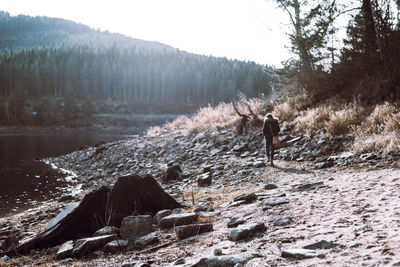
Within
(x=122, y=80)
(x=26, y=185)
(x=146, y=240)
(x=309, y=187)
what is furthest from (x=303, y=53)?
(x=122, y=80)

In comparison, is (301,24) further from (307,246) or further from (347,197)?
(307,246)

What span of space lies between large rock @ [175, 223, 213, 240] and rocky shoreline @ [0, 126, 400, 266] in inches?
3.8

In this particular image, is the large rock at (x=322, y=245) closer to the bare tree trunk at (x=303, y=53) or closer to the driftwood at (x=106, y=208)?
the driftwood at (x=106, y=208)

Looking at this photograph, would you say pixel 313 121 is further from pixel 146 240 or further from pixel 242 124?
pixel 146 240

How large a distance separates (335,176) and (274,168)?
251cm

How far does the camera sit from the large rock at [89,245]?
12.9 ft

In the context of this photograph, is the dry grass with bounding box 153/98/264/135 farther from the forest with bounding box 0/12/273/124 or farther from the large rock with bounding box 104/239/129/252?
the forest with bounding box 0/12/273/124

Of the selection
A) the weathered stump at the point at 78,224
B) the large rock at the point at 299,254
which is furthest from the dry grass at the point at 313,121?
the large rock at the point at 299,254

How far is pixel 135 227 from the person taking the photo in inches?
173

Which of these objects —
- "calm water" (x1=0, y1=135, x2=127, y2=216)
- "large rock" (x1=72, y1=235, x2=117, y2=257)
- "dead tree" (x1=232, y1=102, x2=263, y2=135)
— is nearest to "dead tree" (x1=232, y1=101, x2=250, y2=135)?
"dead tree" (x1=232, y1=102, x2=263, y2=135)

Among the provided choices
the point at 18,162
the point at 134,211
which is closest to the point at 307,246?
the point at 134,211

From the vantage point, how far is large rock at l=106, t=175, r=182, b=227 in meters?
5.14

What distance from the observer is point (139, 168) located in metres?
13.6

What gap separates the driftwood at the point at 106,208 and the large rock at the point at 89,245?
0.56m
